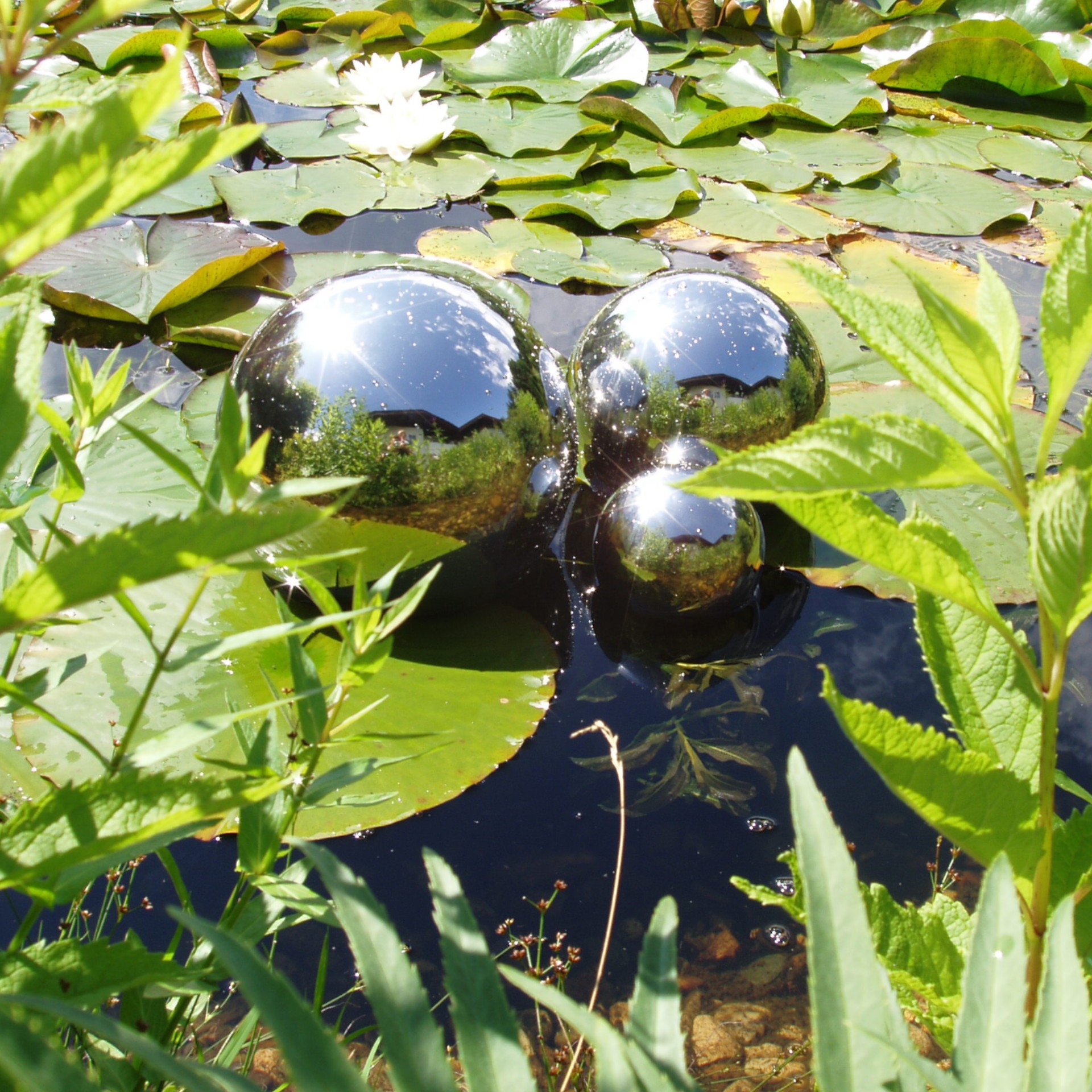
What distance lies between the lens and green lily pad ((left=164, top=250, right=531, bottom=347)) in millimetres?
1863

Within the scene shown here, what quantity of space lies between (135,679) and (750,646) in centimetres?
86

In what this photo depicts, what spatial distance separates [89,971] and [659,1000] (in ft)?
0.92

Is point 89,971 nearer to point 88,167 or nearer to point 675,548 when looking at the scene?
point 88,167

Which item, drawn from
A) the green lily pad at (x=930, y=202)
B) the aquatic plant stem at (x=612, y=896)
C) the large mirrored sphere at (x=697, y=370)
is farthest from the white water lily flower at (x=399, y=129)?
the aquatic plant stem at (x=612, y=896)

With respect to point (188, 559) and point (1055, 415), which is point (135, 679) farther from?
point (1055, 415)

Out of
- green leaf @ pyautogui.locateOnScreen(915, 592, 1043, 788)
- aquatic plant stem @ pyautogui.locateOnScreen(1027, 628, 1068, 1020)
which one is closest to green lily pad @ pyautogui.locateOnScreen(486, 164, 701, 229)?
green leaf @ pyautogui.locateOnScreen(915, 592, 1043, 788)

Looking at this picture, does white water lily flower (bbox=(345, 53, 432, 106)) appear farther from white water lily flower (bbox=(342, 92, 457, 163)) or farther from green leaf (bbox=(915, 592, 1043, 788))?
green leaf (bbox=(915, 592, 1043, 788))

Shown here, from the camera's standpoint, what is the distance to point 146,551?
31cm

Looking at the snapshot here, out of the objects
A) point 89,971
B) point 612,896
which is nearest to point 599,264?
point 612,896

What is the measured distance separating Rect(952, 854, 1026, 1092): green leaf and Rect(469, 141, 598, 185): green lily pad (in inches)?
98.8

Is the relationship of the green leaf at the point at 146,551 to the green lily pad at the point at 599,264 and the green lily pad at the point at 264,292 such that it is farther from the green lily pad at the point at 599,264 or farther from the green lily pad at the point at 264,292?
the green lily pad at the point at 599,264

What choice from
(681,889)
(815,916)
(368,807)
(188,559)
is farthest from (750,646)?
(188,559)

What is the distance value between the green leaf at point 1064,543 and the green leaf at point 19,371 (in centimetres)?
40

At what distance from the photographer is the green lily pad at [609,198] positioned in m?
2.46
